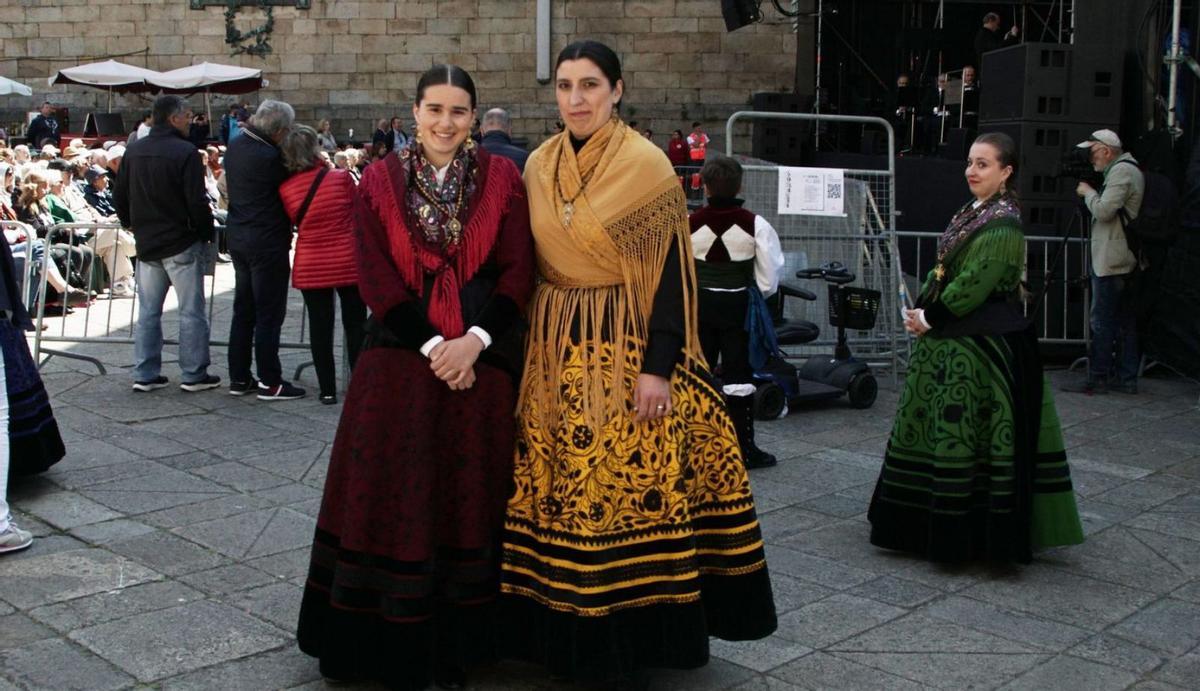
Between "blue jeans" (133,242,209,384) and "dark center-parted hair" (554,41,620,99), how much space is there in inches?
193

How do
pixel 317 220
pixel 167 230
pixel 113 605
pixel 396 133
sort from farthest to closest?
pixel 396 133 < pixel 167 230 < pixel 317 220 < pixel 113 605

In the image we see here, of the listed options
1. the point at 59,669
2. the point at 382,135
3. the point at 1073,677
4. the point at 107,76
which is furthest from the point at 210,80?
the point at 1073,677

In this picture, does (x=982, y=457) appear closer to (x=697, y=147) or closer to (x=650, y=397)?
(x=650, y=397)

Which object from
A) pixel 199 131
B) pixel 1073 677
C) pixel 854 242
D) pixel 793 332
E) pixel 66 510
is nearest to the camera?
pixel 1073 677

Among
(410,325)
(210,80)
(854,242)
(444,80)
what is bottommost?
(410,325)

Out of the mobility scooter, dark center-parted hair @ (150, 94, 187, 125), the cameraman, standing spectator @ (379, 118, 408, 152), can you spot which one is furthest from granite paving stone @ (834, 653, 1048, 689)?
standing spectator @ (379, 118, 408, 152)

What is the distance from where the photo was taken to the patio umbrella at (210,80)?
23797 millimetres

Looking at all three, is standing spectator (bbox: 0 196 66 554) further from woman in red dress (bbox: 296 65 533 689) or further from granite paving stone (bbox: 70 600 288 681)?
woman in red dress (bbox: 296 65 533 689)

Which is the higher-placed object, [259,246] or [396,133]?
[396,133]

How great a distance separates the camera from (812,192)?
28.1 ft

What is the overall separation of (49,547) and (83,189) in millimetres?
→ 10218

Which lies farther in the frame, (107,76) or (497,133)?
(107,76)

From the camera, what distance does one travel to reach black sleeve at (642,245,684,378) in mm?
3551

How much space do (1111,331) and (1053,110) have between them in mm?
1674
